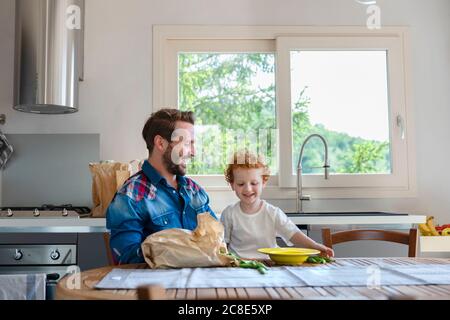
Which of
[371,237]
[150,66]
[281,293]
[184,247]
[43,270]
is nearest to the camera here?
[281,293]

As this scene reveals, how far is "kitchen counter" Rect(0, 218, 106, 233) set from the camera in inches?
79.0

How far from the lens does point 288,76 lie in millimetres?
2631

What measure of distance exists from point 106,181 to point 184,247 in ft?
4.15

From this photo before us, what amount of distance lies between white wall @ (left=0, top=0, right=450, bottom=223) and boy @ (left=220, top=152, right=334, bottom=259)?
2.69 feet

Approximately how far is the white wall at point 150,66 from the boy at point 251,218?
2.69 ft

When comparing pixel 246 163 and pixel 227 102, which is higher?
pixel 227 102

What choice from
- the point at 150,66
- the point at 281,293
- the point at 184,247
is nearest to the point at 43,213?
the point at 150,66

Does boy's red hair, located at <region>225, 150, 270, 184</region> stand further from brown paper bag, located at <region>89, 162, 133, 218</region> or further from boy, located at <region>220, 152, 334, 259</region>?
brown paper bag, located at <region>89, 162, 133, 218</region>

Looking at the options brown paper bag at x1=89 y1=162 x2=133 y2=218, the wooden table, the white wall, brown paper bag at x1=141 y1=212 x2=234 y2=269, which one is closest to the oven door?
brown paper bag at x1=89 y1=162 x2=133 y2=218

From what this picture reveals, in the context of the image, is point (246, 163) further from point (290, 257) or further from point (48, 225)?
point (48, 225)

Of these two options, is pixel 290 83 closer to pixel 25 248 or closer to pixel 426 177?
pixel 426 177

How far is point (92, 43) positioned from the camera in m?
2.58

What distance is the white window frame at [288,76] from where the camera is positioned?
2.59 meters

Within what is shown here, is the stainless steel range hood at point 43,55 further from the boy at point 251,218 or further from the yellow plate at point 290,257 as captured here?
the yellow plate at point 290,257
